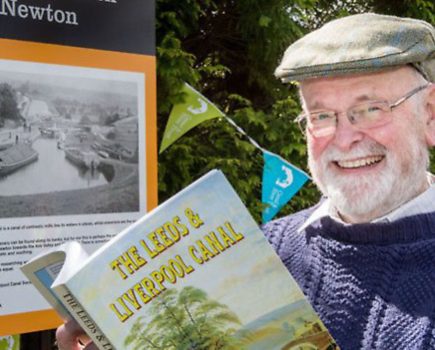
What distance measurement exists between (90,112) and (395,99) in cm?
108

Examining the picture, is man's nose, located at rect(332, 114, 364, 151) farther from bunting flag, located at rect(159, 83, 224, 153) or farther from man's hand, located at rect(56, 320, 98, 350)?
bunting flag, located at rect(159, 83, 224, 153)

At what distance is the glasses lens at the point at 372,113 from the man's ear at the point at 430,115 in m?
0.11

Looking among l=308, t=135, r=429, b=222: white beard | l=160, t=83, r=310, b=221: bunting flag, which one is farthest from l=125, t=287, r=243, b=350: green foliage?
l=160, t=83, r=310, b=221: bunting flag

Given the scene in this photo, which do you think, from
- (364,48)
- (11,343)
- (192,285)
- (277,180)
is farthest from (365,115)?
(277,180)

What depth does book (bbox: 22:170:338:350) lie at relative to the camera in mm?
893

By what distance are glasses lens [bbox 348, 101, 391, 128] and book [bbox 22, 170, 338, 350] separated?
1.42 feet

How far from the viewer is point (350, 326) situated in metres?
1.27

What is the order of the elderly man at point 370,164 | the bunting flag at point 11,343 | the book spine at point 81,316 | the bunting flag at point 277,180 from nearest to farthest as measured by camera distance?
the book spine at point 81,316
the elderly man at point 370,164
the bunting flag at point 11,343
the bunting flag at point 277,180

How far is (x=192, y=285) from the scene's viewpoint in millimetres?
961

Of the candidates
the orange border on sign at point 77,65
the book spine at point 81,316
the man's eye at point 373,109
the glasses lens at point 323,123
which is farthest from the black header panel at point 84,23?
the book spine at point 81,316

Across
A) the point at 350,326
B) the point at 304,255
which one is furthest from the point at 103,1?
the point at 350,326

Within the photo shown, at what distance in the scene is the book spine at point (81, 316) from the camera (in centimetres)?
88

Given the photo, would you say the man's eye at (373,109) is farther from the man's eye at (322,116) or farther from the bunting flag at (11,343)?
the bunting flag at (11,343)

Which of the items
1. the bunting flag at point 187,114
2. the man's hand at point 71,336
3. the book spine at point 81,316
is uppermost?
the bunting flag at point 187,114
